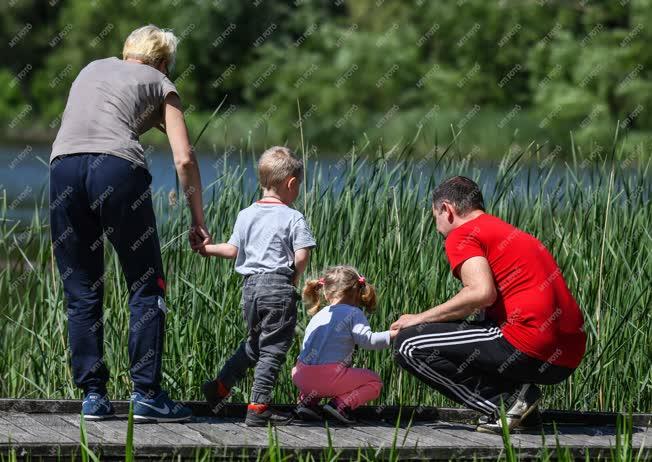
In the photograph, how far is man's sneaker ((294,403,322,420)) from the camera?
13.2 ft

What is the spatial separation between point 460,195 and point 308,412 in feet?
3.17

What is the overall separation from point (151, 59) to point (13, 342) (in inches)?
83.0

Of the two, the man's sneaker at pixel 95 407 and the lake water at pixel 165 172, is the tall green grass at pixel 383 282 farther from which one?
the man's sneaker at pixel 95 407

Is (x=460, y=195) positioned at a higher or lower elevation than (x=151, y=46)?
lower

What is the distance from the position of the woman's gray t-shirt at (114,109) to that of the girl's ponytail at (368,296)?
96 cm

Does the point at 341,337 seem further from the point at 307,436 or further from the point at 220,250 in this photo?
the point at 220,250

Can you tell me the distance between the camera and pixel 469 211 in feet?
13.0

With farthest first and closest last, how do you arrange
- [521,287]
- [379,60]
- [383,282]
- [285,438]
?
[379,60] < [383,282] < [521,287] < [285,438]

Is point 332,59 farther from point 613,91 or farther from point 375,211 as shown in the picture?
point 375,211

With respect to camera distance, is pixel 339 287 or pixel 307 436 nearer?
pixel 307 436

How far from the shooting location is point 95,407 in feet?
12.7

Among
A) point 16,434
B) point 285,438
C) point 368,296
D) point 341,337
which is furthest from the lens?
point 368,296

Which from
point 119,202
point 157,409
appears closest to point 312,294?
point 157,409

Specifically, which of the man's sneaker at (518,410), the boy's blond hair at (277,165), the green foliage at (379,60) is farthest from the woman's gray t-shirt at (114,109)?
the green foliage at (379,60)
